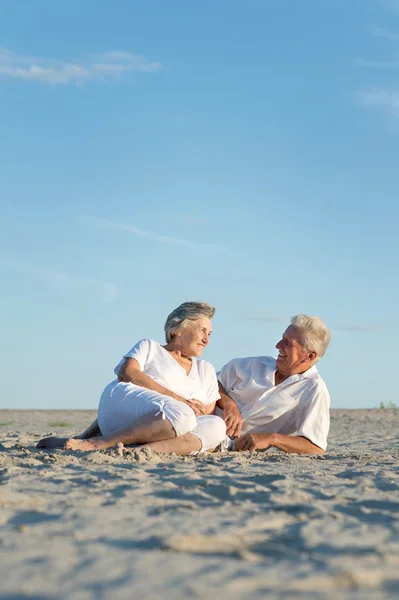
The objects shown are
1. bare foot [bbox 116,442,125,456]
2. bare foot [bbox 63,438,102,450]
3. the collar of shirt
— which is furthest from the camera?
the collar of shirt

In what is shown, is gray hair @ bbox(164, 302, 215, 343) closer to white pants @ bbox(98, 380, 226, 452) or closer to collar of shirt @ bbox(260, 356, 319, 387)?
white pants @ bbox(98, 380, 226, 452)

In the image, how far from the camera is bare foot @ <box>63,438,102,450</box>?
546cm

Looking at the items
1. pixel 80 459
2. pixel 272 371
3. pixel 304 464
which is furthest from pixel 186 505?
pixel 272 371

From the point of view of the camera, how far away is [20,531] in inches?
118

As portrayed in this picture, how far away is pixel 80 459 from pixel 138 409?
25.3 inches

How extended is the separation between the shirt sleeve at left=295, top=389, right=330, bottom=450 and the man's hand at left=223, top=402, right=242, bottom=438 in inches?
21.9

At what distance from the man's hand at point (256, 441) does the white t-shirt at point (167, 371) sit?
1.66ft

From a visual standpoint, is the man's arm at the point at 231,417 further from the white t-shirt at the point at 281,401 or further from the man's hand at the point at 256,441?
the white t-shirt at the point at 281,401

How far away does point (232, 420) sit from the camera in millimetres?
6086

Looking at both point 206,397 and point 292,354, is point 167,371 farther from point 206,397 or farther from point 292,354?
point 292,354

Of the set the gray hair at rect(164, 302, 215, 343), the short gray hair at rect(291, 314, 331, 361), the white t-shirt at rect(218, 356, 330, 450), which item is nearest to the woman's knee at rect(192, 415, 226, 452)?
the white t-shirt at rect(218, 356, 330, 450)

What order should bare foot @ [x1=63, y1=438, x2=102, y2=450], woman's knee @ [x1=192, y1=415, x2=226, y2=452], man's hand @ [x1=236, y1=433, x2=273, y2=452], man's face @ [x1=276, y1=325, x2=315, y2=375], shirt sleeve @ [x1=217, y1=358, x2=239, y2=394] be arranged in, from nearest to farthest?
bare foot @ [x1=63, y1=438, x2=102, y2=450] → woman's knee @ [x1=192, y1=415, x2=226, y2=452] → man's hand @ [x1=236, y1=433, x2=273, y2=452] → man's face @ [x1=276, y1=325, x2=315, y2=375] → shirt sleeve @ [x1=217, y1=358, x2=239, y2=394]

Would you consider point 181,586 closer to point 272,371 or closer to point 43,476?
point 43,476

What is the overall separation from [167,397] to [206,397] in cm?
65
